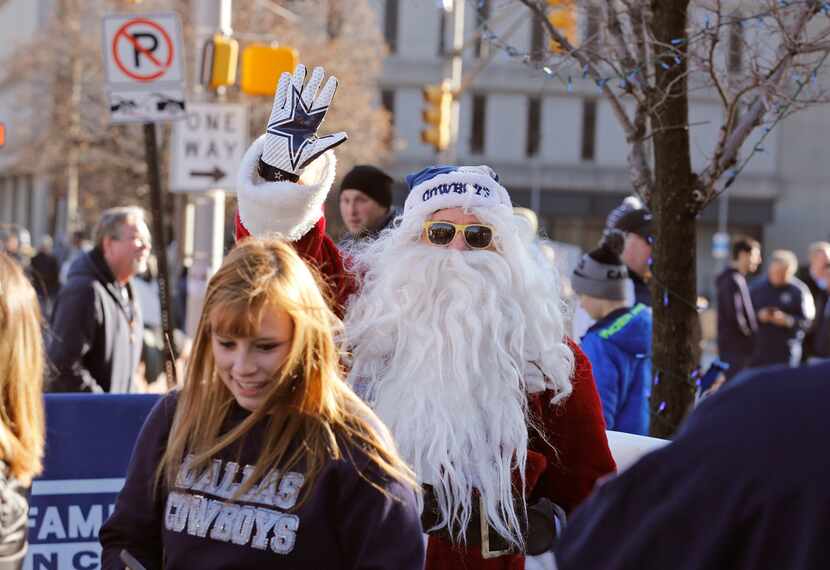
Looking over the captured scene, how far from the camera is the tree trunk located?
482 centimetres

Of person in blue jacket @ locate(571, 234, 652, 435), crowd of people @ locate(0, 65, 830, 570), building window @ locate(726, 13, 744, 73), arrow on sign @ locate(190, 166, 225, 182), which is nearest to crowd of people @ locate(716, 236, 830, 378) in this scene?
arrow on sign @ locate(190, 166, 225, 182)

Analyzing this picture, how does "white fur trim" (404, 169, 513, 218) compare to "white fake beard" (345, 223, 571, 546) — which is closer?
"white fake beard" (345, 223, 571, 546)

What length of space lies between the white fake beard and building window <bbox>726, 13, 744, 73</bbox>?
1886 millimetres

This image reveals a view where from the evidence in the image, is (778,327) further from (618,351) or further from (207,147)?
(618,351)

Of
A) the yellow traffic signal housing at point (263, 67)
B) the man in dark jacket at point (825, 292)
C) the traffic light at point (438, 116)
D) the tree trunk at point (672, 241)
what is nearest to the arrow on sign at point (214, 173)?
the yellow traffic signal housing at point (263, 67)

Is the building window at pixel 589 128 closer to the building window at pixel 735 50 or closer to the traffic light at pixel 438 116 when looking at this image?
the traffic light at pixel 438 116

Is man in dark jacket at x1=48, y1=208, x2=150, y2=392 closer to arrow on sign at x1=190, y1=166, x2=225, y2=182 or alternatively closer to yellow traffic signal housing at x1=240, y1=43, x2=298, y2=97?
arrow on sign at x1=190, y1=166, x2=225, y2=182

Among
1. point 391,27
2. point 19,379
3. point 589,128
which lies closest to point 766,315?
point 19,379

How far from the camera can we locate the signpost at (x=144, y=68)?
315 inches

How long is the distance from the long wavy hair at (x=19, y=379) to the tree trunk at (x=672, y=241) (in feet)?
8.72

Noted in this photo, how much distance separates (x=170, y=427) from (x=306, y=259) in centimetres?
112

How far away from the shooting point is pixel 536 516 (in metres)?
3.21

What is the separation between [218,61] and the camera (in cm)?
1164

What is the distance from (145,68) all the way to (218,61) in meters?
3.48
